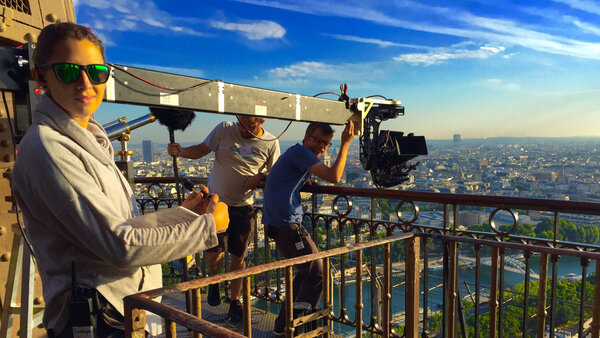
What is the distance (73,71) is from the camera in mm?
1256

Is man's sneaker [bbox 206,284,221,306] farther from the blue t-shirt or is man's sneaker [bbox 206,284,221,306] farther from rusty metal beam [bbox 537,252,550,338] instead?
rusty metal beam [bbox 537,252,550,338]

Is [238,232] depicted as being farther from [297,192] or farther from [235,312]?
[297,192]

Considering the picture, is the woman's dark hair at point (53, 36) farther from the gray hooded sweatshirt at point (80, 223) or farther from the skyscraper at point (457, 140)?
the skyscraper at point (457, 140)

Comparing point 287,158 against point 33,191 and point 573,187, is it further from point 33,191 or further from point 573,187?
point 573,187

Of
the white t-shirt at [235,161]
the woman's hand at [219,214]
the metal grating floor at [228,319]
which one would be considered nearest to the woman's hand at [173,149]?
the white t-shirt at [235,161]

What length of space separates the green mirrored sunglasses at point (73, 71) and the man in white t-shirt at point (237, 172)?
2712 mm

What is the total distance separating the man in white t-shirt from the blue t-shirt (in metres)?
0.61

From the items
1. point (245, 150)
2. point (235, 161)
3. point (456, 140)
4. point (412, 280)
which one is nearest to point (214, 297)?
point (235, 161)

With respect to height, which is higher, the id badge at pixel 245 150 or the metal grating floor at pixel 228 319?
the id badge at pixel 245 150

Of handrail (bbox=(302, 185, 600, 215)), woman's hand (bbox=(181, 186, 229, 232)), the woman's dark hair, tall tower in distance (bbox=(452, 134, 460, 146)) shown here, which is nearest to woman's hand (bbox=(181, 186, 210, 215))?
woman's hand (bbox=(181, 186, 229, 232))

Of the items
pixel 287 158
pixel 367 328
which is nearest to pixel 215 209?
pixel 287 158

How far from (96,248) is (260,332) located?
3119mm

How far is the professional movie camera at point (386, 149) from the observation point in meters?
3.79

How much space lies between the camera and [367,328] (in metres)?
3.52
